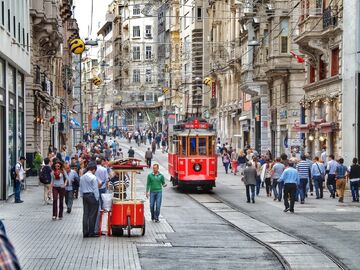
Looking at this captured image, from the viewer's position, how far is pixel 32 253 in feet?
48.5

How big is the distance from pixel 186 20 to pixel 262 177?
6355 centimetres

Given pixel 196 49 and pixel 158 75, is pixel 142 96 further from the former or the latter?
pixel 196 49

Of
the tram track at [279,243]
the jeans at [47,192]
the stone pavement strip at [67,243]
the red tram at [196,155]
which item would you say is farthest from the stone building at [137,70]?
the stone pavement strip at [67,243]

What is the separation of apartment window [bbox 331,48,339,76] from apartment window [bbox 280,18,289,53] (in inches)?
407

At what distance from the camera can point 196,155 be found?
34781 millimetres

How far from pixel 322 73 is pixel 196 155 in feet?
36.3

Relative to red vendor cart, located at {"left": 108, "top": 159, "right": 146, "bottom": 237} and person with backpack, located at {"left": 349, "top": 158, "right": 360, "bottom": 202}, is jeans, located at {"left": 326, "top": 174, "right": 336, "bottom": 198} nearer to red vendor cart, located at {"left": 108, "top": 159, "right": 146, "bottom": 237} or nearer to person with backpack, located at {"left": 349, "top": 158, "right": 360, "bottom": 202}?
person with backpack, located at {"left": 349, "top": 158, "right": 360, "bottom": 202}

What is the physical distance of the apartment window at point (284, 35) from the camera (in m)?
50.7

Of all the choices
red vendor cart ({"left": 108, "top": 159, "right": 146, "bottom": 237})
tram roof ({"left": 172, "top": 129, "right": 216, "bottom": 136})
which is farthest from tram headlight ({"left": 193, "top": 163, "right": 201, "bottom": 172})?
red vendor cart ({"left": 108, "top": 159, "right": 146, "bottom": 237})

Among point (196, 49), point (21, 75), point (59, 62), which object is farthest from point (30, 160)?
point (196, 49)

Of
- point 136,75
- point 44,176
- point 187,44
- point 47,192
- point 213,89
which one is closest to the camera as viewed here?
point 44,176

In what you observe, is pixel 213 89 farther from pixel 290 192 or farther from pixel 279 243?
pixel 279 243

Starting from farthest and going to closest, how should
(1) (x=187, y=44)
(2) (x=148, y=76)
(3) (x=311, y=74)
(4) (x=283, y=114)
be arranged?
(2) (x=148, y=76), (1) (x=187, y=44), (4) (x=283, y=114), (3) (x=311, y=74)

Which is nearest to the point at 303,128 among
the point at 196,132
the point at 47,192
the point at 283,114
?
the point at 283,114
